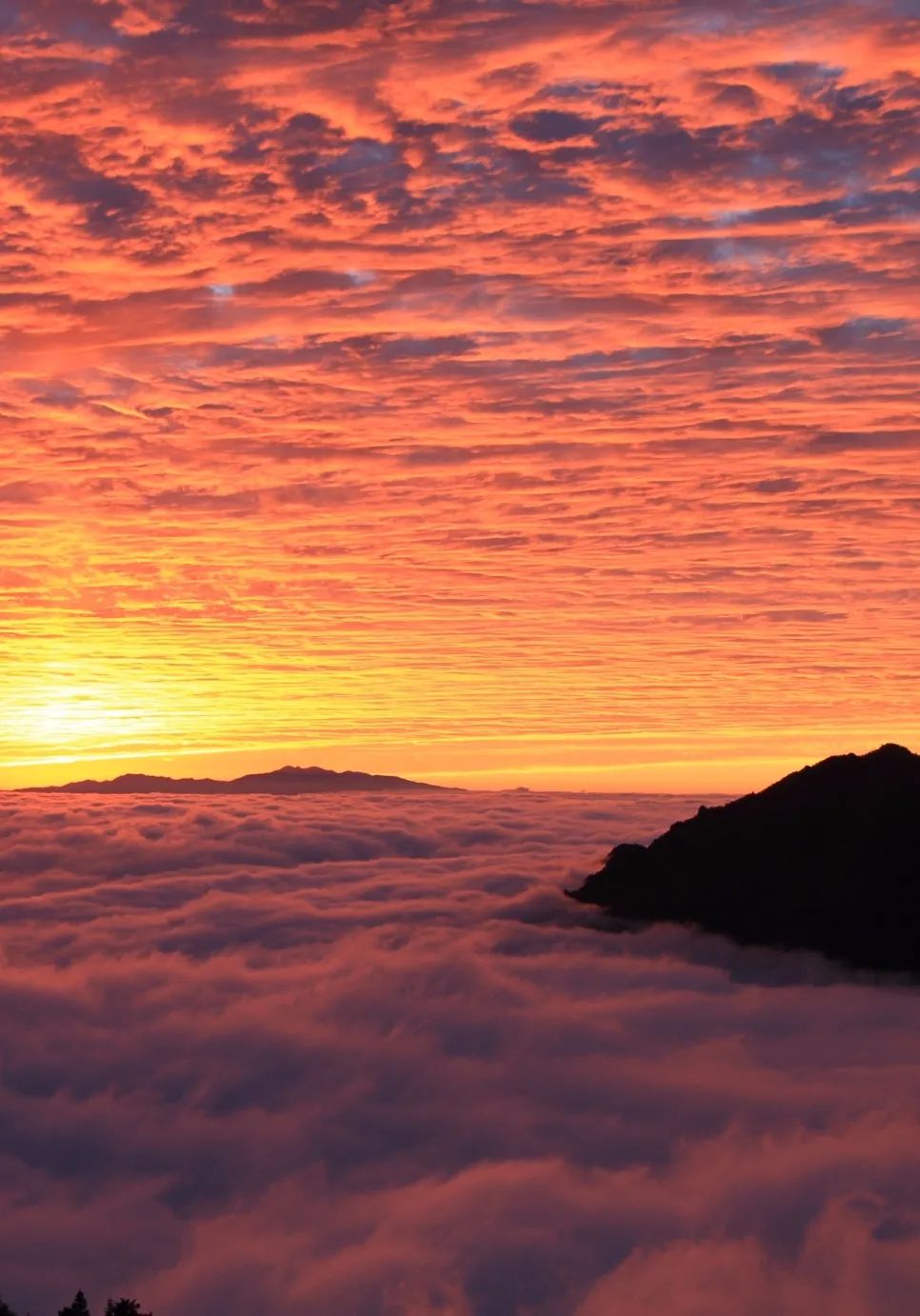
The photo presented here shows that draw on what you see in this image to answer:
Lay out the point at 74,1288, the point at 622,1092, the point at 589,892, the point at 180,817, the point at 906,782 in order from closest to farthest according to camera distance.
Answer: the point at 74,1288, the point at 622,1092, the point at 906,782, the point at 589,892, the point at 180,817

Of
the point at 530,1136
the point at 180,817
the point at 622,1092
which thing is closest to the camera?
the point at 530,1136

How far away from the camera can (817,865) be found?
108 ft

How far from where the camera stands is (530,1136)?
2742 cm

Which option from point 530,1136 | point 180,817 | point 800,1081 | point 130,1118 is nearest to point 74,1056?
point 130,1118

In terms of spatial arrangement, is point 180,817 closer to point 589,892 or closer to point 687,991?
point 589,892

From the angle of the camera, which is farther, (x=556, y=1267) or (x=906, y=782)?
(x=906, y=782)

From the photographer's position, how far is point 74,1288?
22.2 meters

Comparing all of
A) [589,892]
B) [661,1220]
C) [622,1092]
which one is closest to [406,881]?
[589,892]

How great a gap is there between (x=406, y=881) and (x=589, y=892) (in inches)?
514

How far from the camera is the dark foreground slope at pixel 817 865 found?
1253 inches

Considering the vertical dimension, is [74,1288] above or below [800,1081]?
below

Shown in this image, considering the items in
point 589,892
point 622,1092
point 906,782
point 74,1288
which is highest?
point 906,782

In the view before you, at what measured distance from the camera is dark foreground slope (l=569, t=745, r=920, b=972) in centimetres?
3183

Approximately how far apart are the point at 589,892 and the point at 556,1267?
1996 cm
